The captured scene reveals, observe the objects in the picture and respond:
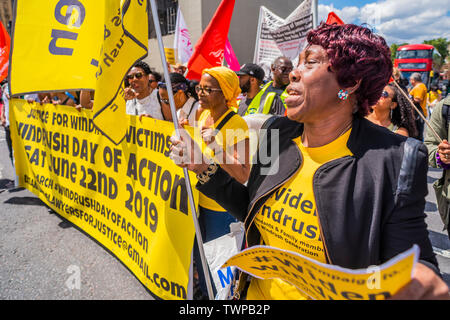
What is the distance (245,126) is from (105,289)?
1.95 metres

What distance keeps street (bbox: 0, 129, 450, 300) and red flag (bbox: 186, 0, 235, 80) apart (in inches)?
114

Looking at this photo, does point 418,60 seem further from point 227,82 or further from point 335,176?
point 335,176

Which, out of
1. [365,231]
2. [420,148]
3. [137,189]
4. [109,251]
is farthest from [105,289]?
[420,148]

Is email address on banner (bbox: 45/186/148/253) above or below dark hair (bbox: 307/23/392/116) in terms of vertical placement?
below

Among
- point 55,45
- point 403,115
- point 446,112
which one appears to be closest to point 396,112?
point 403,115

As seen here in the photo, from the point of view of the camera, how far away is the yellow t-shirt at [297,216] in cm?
113

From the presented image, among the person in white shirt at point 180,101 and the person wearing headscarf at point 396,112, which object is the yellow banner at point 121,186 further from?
the person wearing headscarf at point 396,112

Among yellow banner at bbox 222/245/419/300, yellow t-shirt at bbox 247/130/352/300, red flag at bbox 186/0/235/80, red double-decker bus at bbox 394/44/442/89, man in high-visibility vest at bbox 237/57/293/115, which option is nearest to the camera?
yellow banner at bbox 222/245/419/300

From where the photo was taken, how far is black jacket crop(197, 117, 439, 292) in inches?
38.9

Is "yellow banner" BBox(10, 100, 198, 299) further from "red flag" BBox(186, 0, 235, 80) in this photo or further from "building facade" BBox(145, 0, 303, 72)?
"building facade" BBox(145, 0, 303, 72)

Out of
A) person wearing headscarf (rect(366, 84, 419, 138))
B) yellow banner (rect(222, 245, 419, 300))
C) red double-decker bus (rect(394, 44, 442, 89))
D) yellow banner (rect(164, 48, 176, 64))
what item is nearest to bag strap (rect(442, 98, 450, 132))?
person wearing headscarf (rect(366, 84, 419, 138))

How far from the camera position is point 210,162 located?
1.42m

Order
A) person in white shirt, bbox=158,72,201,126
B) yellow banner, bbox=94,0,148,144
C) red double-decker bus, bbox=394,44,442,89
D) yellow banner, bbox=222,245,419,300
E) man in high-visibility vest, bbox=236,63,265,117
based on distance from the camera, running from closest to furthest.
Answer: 1. yellow banner, bbox=222,245,419,300
2. yellow banner, bbox=94,0,148,144
3. person in white shirt, bbox=158,72,201,126
4. man in high-visibility vest, bbox=236,63,265,117
5. red double-decker bus, bbox=394,44,442,89
